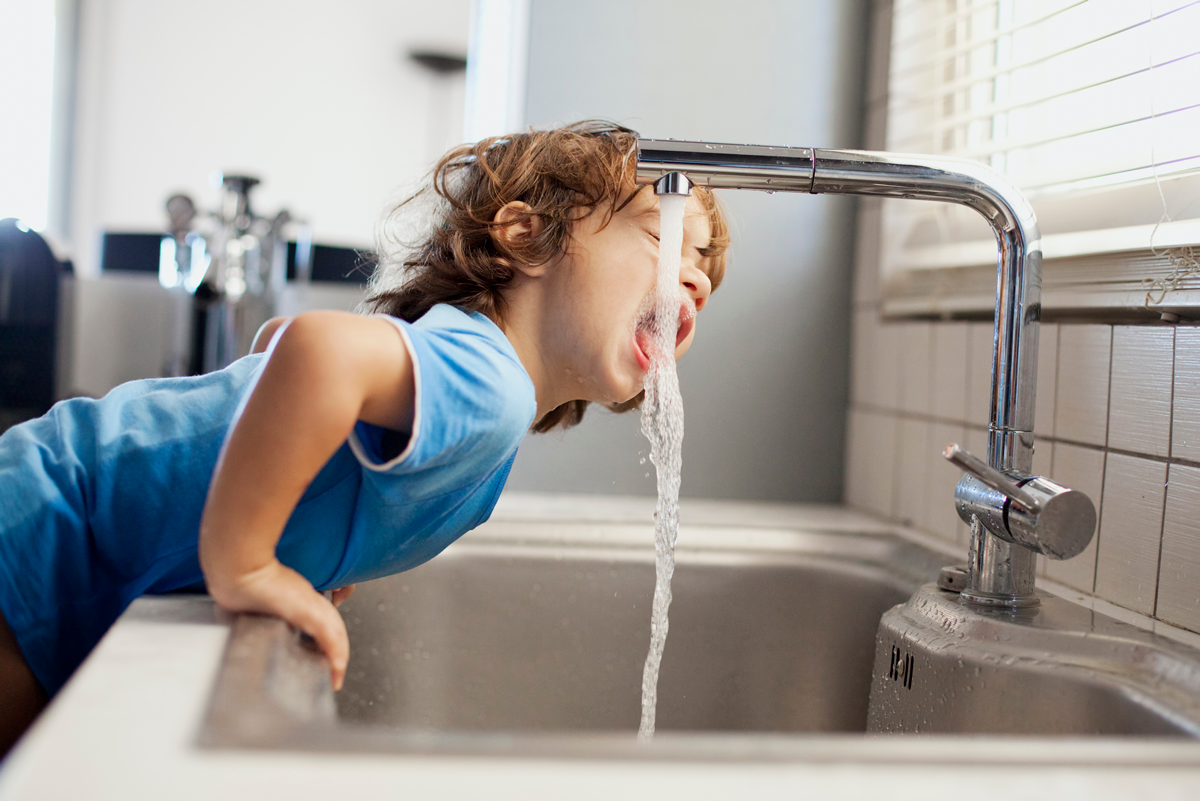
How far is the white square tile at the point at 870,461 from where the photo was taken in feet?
3.37

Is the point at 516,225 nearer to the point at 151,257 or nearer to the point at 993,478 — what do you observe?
the point at 993,478

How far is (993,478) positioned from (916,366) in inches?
17.6

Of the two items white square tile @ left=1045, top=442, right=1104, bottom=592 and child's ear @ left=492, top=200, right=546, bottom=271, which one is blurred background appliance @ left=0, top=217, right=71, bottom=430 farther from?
white square tile @ left=1045, top=442, right=1104, bottom=592

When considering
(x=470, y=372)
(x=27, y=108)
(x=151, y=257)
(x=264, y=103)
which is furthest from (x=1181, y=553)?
(x=27, y=108)

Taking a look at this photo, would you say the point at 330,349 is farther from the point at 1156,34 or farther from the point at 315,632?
the point at 1156,34

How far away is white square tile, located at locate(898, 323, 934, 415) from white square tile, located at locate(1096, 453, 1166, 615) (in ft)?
0.89

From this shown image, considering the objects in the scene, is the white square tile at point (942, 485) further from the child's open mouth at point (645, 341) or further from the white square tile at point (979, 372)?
the child's open mouth at point (645, 341)

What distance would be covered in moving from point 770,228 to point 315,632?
2.68ft

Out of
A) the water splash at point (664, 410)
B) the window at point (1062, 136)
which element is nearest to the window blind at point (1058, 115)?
the window at point (1062, 136)

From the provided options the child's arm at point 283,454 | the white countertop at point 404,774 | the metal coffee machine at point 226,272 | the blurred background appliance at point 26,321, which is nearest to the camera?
the white countertop at point 404,774

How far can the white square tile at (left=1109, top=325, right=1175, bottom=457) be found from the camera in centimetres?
65

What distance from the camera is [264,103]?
2301mm

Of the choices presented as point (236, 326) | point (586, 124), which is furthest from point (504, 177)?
point (236, 326)

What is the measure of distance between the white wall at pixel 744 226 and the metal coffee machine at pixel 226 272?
58cm
